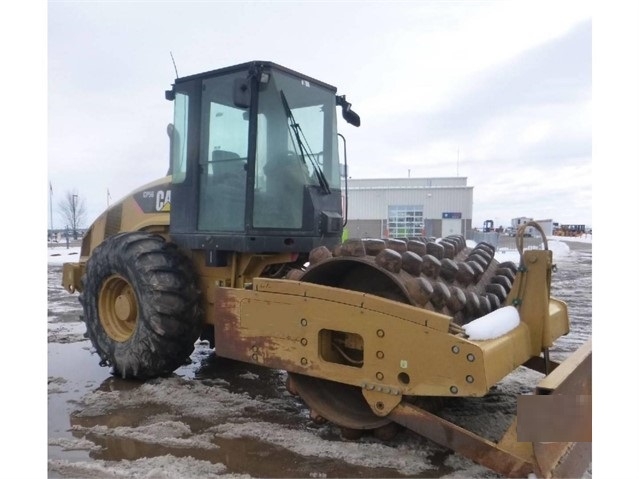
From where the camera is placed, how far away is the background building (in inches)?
1126

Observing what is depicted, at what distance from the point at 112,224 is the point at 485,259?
3.84 m

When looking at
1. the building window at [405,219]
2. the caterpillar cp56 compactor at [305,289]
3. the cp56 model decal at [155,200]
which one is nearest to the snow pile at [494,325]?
the caterpillar cp56 compactor at [305,289]

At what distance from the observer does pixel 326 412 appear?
3.51m

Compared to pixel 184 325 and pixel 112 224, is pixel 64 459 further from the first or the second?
pixel 112 224

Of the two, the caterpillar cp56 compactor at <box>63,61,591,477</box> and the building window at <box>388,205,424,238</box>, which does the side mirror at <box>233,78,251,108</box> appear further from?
the building window at <box>388,205,424,238</box>

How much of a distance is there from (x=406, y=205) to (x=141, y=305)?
25.9 m

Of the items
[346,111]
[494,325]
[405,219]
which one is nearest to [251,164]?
[346,111]

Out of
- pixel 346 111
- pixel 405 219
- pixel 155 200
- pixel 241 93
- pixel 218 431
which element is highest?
pixel 346 111

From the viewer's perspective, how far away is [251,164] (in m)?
4.14

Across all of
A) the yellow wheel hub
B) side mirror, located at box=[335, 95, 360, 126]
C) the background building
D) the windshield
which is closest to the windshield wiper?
the windshield

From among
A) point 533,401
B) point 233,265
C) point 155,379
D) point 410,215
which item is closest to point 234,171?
point 233,265

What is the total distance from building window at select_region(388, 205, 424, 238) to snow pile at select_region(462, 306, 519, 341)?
2501 centimetres

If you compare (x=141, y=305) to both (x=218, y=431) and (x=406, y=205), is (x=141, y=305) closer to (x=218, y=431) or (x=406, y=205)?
(x=218, y=431)

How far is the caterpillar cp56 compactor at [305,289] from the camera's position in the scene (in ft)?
9.52
